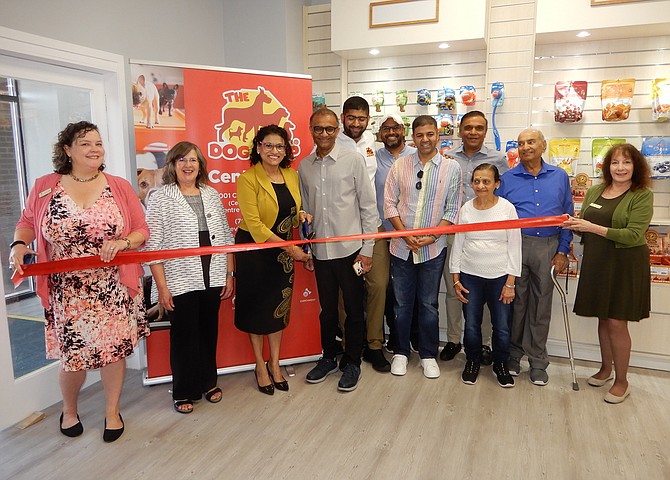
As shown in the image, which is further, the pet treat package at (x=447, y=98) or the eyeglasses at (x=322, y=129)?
the pet treat package at (x=447, y=98)

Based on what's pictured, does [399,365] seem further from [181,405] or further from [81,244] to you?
[81,244]

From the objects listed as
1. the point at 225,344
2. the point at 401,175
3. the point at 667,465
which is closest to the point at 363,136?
the point at 401,175

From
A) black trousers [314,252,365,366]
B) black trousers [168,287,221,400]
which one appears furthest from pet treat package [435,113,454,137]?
black trousers [168,287,221,400]

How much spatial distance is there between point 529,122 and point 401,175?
1416 millimetres

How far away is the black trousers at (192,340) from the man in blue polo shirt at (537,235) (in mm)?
1947

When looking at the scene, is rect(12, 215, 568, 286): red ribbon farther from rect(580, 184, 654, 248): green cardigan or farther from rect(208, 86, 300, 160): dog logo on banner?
rect(208, 86, 300, 160): dog logo on banner

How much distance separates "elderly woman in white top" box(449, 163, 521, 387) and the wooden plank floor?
0.23 meters

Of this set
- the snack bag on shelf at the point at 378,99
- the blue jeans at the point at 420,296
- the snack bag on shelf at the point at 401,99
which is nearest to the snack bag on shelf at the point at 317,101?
the snack bag on shelf at the point at 378,99

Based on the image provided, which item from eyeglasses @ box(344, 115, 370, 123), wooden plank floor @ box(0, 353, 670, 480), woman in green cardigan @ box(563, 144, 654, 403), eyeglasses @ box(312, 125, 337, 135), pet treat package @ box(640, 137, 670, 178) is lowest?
wooden plank floor @ box(0, 353, 670, 480)

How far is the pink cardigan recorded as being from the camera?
92.0 inches

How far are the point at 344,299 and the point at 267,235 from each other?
71 centimetres

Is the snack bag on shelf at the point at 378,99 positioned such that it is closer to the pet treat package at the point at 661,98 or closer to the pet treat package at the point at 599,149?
the pet treat package at the point at 599,149

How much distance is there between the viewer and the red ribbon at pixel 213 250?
229 centimetres

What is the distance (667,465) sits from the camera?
2.33 meters
